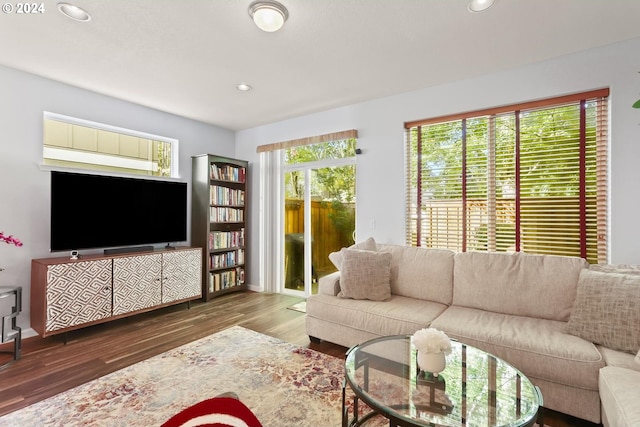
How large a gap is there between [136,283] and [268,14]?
293 cm

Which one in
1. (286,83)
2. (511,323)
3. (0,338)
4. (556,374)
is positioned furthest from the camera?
(286,83)

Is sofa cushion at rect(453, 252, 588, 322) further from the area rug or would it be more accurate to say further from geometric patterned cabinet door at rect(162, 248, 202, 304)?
geometric patterned cabinet door at rect(162, 248, 202, 304)

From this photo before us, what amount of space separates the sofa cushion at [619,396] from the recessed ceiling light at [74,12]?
3.56m

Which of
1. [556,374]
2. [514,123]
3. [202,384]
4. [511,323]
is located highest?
[514,123]

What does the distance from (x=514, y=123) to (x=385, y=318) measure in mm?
2218

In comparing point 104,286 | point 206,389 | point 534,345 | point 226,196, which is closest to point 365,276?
point 534,345

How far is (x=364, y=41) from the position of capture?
2.36 m

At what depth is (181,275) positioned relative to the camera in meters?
3.71

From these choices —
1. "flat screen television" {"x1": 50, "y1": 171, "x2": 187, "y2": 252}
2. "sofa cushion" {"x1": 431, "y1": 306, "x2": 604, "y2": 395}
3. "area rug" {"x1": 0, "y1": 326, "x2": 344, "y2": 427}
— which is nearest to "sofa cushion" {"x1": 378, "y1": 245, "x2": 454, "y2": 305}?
"sofa cushion" {"x1": 431, "y1": 306, "x2": 604, "y2": 395}

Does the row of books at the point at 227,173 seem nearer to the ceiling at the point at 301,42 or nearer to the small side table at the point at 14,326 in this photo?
the ceiling at the point at 301,42

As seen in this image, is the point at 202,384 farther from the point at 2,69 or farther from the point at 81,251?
the point at 2,69

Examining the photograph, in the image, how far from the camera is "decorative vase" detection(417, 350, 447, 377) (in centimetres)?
144

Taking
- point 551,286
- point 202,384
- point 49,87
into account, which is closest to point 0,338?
point 202,384

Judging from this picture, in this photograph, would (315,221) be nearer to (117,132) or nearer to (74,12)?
(117,132)
